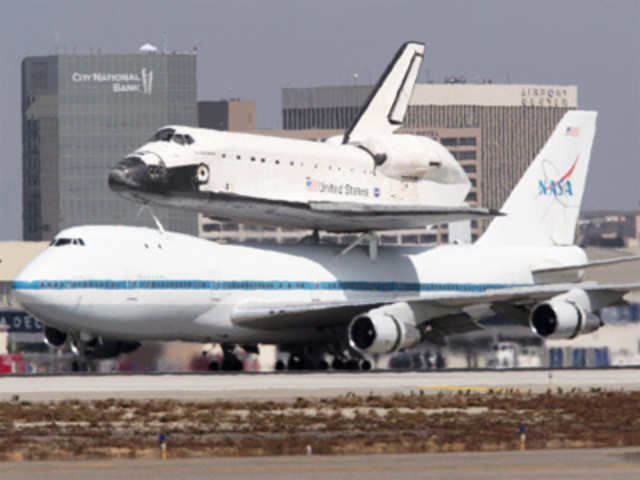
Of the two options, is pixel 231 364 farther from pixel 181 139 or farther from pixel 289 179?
pixel 181 139

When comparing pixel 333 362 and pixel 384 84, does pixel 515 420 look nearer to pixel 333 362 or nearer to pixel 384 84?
pixel 333 362

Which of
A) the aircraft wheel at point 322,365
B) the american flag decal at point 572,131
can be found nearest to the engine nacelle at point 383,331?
the aircraft wheel at point 322,365

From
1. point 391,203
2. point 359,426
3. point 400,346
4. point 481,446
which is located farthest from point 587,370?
point 481,446

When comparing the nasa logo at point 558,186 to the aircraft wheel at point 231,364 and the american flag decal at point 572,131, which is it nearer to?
the american flag decal at point 572,131

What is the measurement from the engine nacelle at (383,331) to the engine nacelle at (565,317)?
4199 mm

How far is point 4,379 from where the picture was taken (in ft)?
168

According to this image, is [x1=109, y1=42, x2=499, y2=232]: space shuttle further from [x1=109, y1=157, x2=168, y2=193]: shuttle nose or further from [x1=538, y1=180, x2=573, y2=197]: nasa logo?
[x1=538, y1=180, x2=573, y2=197]: nasa logo

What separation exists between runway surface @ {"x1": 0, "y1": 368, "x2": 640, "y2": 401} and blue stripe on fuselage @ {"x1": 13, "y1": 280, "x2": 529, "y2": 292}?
2.92m

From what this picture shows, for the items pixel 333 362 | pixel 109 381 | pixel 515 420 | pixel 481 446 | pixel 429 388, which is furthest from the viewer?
pixel 333 362

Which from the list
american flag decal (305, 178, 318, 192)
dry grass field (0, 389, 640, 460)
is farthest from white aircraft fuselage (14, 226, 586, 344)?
dry grass field (0, 389, 640, 460)

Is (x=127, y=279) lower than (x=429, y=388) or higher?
higher

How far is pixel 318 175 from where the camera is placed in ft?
201

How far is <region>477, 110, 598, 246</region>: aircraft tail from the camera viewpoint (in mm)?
68312

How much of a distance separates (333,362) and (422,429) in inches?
1124
